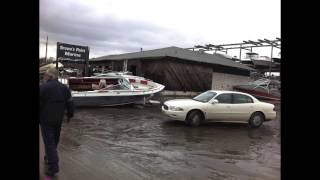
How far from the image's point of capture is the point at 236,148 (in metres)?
11.1

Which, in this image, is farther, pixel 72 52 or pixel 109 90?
pixel 72 52

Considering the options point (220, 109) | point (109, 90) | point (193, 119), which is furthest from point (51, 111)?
point (109, 90)

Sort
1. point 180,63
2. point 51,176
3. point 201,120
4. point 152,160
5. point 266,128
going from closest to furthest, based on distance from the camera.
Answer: point 51,176, point 152,160, point 201,120, point 266,128, point 180,63

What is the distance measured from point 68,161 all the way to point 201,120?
24.7 feet

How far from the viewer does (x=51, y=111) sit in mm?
6254

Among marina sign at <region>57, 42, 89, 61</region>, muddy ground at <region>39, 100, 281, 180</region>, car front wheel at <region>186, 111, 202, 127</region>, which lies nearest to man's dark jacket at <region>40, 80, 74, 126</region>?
muddy ground at <region>39, 100, 281, 180</region>

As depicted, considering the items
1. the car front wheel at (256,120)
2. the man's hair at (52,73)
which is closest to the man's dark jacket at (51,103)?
the man's hair at (52,73)

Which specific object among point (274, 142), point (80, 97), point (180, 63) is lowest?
point (274, 142)

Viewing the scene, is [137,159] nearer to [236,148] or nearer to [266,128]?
[236,148]

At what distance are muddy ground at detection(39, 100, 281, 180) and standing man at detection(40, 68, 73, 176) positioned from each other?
1.78 feet

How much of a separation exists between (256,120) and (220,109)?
5.91ft

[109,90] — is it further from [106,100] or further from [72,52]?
[72,52]
